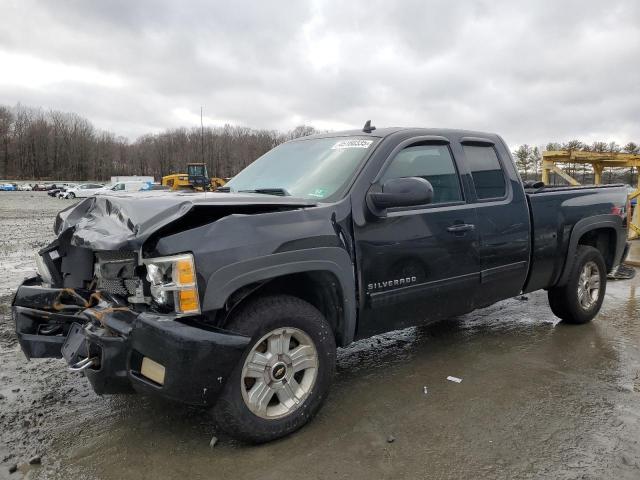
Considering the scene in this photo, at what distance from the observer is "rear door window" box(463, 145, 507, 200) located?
4.21 m

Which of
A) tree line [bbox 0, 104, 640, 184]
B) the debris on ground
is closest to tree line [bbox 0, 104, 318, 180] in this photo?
tree line [bbox 0, 104, 640, 184]

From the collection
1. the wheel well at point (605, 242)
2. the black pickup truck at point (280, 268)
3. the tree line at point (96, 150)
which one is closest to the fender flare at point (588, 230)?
the wheel well at point (605, 242)

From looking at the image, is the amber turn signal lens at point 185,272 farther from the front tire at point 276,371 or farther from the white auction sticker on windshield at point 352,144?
the white auction sticker on windshield at point 352,144

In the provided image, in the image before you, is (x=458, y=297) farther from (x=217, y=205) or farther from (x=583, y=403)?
(x=217, y=205)

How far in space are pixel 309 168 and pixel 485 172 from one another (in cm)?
163

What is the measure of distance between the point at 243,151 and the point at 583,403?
105848 mm

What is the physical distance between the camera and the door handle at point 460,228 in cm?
379

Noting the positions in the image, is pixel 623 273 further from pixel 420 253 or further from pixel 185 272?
pixel 185 272

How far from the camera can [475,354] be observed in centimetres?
446

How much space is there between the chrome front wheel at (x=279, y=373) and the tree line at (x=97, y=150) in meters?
91.8

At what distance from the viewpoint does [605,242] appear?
5.55 metres

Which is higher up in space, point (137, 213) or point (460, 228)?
point (137, 213)

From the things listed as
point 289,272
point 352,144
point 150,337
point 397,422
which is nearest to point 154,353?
point 150,337

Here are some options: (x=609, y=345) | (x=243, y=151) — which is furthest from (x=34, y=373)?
(x=243, y=151)
